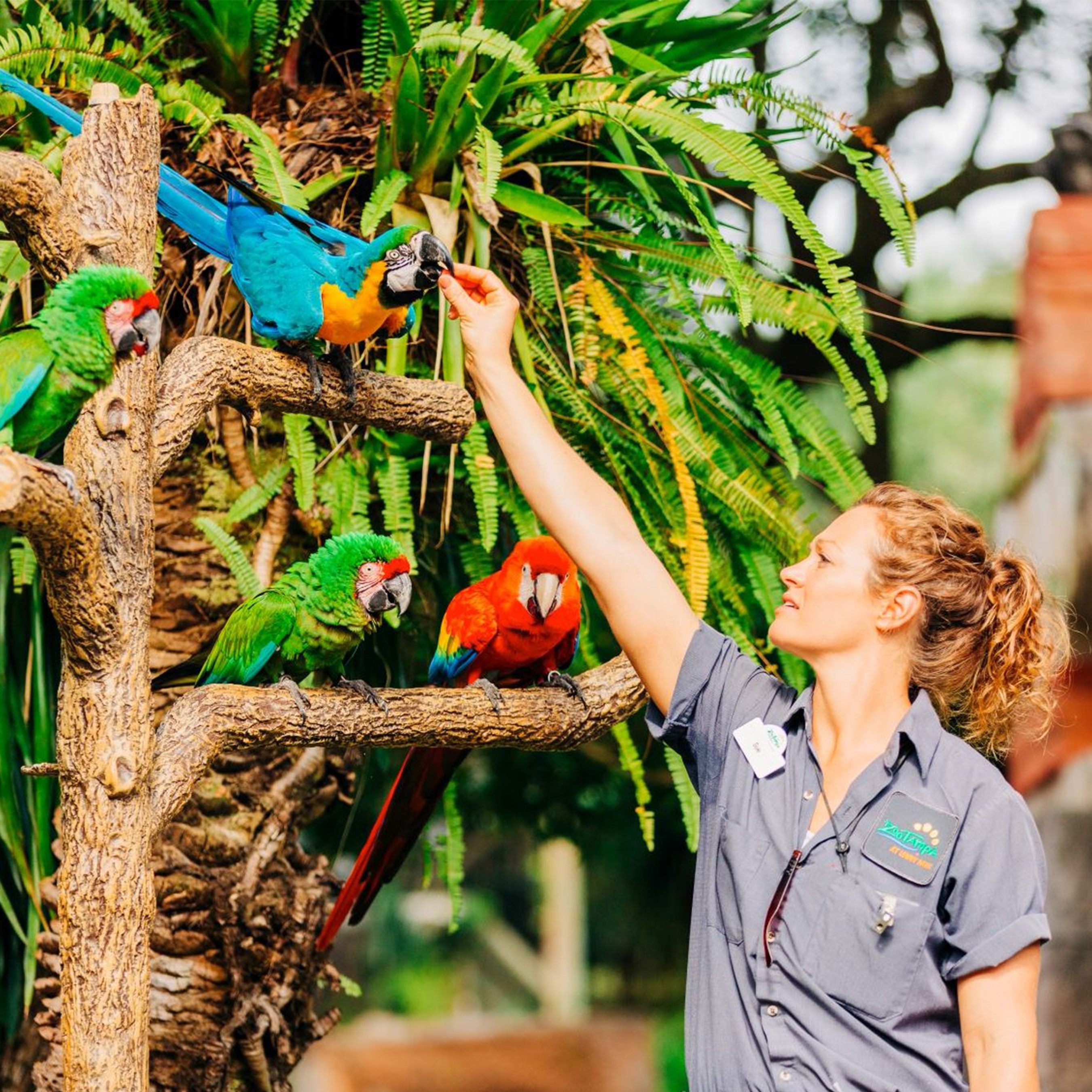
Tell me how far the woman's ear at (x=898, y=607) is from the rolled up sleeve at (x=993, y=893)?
209 millimetres

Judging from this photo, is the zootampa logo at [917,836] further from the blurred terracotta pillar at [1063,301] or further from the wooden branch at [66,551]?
the blurred terracotta pillar at [1063,301]

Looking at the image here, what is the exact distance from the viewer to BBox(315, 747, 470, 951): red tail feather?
5.31 ft

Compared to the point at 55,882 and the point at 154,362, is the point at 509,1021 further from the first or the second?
the point at 154,362

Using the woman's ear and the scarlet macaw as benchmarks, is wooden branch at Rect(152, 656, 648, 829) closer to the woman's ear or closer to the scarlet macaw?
the scarlet macaw

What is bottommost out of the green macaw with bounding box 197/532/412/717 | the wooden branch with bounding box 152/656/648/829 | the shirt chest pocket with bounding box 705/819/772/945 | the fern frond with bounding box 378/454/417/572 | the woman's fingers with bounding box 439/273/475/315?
the shirt chest pocket with bounding box 705/819/772/945

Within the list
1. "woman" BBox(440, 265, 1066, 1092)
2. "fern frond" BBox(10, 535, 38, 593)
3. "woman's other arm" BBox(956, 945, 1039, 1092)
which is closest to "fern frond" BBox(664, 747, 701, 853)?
"woman" BBox(440, 265, 1066, 1092)

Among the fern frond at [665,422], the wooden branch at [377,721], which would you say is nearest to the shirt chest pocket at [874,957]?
the wooden branch at [377,721]

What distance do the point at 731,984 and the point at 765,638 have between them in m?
1.12

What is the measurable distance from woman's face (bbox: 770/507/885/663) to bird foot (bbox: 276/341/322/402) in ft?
1.89

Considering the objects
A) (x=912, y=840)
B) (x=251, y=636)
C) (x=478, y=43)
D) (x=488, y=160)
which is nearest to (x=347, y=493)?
(x=251, y=636)

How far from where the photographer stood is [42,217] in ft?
3.78

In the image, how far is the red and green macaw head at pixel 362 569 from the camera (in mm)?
1541

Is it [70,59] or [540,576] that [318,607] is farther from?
[70,59]

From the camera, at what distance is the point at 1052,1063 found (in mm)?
3318
